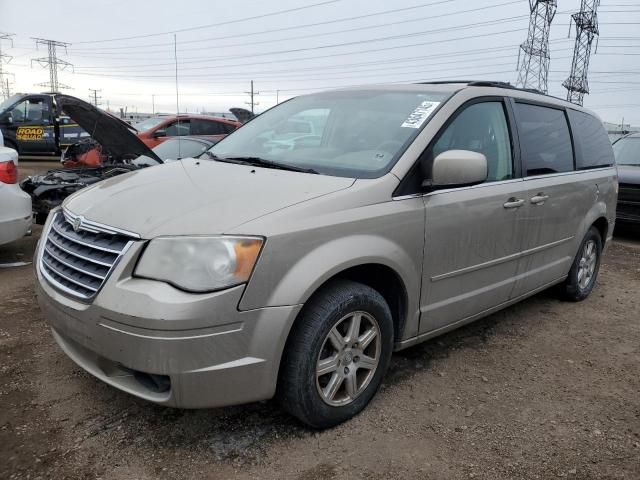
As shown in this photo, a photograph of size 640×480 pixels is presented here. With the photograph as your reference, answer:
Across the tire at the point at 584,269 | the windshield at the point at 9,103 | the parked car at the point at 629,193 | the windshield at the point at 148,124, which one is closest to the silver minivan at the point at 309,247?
the tire at the point at 584,269

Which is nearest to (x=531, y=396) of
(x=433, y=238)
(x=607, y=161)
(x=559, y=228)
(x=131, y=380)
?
(x=433, y=238)

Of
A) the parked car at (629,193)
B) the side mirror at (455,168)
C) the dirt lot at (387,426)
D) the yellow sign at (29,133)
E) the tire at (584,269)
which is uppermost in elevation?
the yellow sign at (29,133)

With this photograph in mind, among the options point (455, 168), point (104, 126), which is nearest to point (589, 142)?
point (455, 168)

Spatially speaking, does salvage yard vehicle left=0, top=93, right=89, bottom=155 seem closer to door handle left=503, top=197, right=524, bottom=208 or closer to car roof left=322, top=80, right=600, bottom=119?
car roof left=322, top=80, right=600, bottom=119

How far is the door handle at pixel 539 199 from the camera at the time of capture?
3629 mm

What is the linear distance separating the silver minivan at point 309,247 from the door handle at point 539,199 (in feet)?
0.05

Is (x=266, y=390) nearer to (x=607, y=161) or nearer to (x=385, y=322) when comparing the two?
(x=385, y=322)

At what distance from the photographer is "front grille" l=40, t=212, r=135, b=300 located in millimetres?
2248

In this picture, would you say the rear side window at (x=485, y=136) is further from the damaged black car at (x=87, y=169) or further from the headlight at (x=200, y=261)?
the damaged black car at (x=87, y=169)

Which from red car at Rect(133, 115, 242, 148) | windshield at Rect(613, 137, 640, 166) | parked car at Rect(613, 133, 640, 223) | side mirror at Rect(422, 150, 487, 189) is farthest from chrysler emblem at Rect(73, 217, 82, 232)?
red car at Rect(133, 115, 242, 148)

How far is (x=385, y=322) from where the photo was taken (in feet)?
8.95

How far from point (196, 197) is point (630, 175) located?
739 centimetres

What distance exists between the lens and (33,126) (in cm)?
1442

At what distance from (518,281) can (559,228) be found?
0.67 metres
